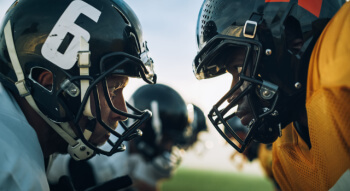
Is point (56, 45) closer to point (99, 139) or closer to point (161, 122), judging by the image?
point (99, 139)

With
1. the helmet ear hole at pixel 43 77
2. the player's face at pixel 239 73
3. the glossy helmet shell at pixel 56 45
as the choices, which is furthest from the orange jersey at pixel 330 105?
the helmet ear hole at pixel 43 77

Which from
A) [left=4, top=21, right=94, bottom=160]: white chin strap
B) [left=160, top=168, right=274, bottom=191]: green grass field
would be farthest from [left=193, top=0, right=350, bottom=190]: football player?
[left=160, top=168, right=274, bottom=191]: green grass field

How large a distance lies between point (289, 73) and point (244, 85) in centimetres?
30

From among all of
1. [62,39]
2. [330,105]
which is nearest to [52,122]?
[62,39]

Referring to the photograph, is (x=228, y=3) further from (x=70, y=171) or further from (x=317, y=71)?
(x=70, y=171)

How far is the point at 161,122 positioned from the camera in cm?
478

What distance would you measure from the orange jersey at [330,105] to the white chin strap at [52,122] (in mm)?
1313

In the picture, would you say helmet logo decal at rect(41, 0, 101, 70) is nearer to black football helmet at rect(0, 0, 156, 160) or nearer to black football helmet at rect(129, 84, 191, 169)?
black football helmet at rect(0, 0, 156, 160)

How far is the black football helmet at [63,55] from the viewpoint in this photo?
6.67ft

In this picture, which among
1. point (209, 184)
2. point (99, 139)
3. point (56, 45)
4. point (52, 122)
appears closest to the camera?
point (56, 45)

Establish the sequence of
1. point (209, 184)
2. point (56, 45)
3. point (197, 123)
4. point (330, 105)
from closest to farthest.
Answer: point (330, 105) < point (56, 45) < point (197, 123) < point (209, 184)

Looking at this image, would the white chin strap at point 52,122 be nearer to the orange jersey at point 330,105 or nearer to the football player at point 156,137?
the orange jersey at point 330,105

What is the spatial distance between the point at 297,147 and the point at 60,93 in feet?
5.19

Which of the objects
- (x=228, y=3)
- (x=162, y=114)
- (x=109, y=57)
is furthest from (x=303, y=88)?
(x=162, y=114)
